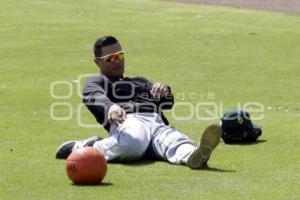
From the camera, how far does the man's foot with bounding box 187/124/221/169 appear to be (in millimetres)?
8633

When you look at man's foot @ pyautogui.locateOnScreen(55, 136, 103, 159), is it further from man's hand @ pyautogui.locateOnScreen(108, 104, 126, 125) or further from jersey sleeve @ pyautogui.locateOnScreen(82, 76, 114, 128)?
man's hand @ pyautogui.locateOnScreen(108, 104, 126, 125)

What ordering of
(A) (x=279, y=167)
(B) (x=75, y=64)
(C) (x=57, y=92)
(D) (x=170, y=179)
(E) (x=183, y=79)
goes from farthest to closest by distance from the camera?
(B) (x=75, y=64), (E) (x=183, y=79), (C) (x=57, y=92), (A) (x=279, y=167), (D) (x=170, y=179)

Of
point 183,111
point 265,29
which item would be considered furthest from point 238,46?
point 183,111

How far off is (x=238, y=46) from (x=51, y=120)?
836 cm

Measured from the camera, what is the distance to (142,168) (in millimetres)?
9055

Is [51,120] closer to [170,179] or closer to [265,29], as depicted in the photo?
[170,179]

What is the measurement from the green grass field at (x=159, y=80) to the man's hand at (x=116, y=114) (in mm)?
408

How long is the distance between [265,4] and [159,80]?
1254cm

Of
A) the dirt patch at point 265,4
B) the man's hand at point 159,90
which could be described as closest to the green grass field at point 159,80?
the man's hand at point 159,90

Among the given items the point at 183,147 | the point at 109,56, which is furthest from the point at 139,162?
the point at 109,56

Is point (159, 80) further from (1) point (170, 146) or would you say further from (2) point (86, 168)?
(2) point (86, 168)

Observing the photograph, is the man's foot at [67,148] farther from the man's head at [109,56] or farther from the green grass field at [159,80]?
the man's head at [109,56]

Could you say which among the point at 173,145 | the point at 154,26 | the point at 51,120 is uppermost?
the point at 173,145

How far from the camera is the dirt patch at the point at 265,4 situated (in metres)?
27.1
